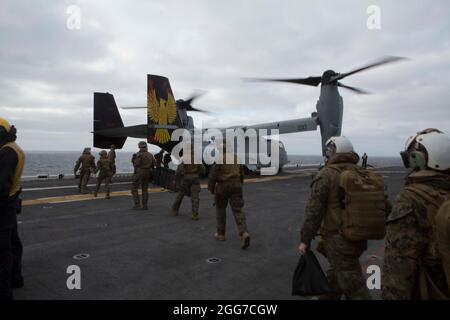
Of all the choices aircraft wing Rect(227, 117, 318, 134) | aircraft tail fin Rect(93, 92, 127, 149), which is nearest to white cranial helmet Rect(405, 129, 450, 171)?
aircraft wing Rect(227, 117, 318, 134)

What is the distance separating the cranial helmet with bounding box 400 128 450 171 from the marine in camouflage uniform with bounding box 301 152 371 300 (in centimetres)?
84

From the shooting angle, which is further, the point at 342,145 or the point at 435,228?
the point at 342,145

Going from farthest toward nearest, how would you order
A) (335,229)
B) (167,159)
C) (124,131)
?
(167,159) < (124,131) < (335,229)

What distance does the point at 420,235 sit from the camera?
1814mm

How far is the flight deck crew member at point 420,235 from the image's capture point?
1799 mm

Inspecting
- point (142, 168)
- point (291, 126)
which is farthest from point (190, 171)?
point (291, 126)

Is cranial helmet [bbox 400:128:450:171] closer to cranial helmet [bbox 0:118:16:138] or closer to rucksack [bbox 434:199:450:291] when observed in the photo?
rucksack [bbox 434:199:450:291]

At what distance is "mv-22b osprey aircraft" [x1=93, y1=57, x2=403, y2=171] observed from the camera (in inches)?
655

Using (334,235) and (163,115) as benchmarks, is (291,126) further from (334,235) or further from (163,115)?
(334,235)

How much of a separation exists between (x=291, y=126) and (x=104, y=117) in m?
12.6

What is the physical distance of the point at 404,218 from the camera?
1.86 metres

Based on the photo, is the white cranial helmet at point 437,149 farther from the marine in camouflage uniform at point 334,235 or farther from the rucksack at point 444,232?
the marine in camouflage uniform at point 334,235

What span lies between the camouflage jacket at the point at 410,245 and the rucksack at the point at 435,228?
0.03 meters
